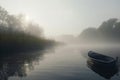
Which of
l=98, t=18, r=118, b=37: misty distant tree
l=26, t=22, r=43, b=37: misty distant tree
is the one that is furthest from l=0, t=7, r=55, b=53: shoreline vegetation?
l=98, t=18, r=118, b=37: misty distant tree

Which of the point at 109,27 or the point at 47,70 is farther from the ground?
the point at 109,27

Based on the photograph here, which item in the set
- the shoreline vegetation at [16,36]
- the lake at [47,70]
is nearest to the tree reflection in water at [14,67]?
the lake at [47,70]

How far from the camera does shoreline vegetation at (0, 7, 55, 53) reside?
64.1 meters

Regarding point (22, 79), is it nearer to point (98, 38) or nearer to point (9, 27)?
point (9, 27)

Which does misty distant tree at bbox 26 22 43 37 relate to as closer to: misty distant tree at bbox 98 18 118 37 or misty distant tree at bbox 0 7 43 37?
misty distant tree at bbox 0 7 43 37

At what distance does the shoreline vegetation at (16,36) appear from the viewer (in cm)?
6405

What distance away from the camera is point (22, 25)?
12338 cm

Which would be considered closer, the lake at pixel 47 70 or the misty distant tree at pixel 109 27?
the lake at pixel 47 70

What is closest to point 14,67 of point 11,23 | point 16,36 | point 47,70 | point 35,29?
point 47,70

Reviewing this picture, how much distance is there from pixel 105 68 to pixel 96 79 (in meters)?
9.23

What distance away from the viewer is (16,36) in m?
75.8

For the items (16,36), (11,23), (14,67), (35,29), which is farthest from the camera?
(35,29)

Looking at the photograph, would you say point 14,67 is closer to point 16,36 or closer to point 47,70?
point 47,70

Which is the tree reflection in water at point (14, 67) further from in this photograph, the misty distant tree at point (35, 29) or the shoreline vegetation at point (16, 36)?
the misty distant tree at point (35, 29)
